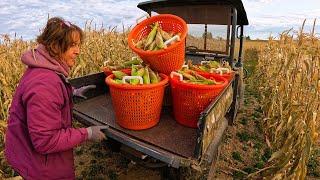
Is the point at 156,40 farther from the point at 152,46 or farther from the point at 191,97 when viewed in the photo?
the point at 191,97

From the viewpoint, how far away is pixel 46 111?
2027 millimetres

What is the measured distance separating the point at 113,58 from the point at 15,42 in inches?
87.2

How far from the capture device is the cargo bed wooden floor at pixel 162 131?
103 inches

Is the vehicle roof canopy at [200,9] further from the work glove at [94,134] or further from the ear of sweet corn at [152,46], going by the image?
the work glove at [94,134]

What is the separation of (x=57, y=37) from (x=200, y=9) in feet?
11.5

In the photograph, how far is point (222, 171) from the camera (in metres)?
4.16

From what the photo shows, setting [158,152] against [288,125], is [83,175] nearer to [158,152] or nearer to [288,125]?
[158,152]

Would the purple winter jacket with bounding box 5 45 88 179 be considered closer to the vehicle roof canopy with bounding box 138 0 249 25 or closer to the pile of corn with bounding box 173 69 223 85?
the pile of corn with bounding box 173 69 223 85

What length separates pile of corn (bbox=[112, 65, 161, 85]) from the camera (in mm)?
2730

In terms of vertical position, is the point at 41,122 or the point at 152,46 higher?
the point at 152,46

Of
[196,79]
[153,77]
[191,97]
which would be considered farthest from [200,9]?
[191,97]

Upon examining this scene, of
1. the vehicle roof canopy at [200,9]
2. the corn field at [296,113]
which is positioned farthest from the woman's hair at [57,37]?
the vehicle roof canopy at [200,9]

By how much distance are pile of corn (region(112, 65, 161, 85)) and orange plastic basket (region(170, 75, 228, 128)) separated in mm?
203

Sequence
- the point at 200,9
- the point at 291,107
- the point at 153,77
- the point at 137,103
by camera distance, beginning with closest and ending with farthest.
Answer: the point at 137,103 < the point at 153,77 < the point at 291,107 < the point at 200,9
